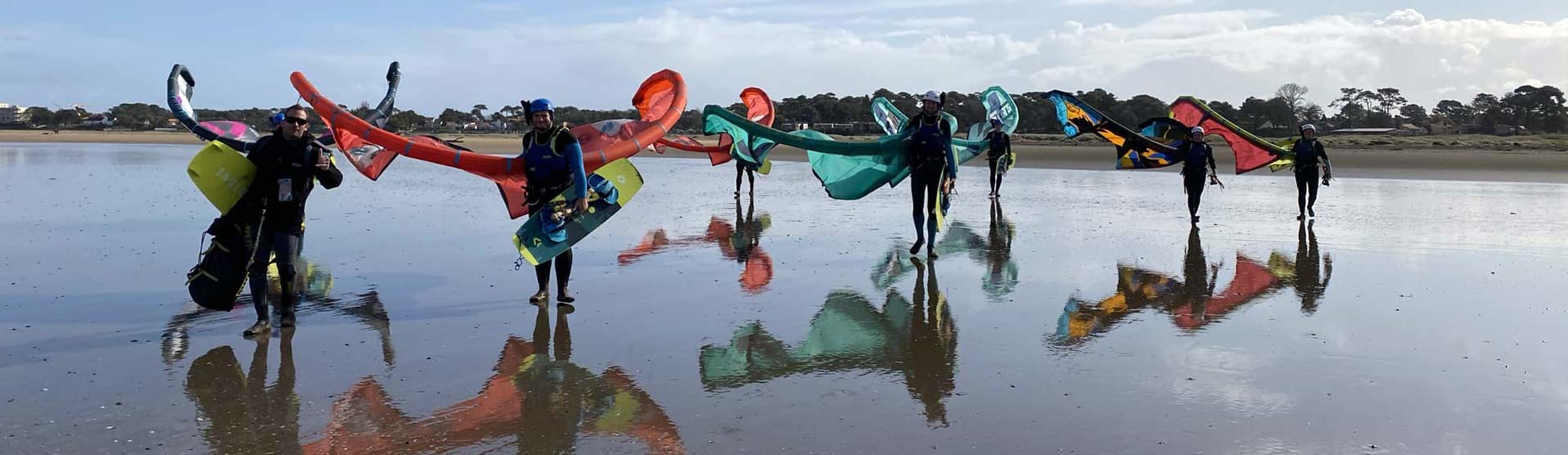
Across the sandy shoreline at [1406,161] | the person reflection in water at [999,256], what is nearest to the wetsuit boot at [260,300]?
the person reflection in water at [999,256]

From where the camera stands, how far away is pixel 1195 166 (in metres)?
14.8

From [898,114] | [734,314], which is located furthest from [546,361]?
[898,114]

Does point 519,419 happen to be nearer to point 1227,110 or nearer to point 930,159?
point 930,159

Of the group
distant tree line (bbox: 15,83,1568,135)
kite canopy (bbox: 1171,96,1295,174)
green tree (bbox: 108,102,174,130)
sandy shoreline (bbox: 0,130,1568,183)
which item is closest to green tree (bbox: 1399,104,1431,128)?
distant tree line (bbox: 15,83,1568,135)

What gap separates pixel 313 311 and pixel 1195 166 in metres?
10.7

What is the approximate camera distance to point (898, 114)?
19.0 m

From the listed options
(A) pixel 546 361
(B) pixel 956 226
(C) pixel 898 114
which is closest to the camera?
(A) pixel 546 361

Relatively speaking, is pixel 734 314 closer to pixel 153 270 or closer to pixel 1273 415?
pixel 1273 415

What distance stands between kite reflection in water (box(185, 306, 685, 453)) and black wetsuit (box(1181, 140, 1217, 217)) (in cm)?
1026

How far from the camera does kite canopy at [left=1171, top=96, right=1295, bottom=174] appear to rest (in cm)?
1783

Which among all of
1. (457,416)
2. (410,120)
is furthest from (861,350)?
(410,120)

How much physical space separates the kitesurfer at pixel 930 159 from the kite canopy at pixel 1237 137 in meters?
7.94

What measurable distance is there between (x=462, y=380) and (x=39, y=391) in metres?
1.90

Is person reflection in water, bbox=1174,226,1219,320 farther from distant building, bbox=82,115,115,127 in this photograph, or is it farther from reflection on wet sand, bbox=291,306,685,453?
distant building, bbox=82,115,115,127
